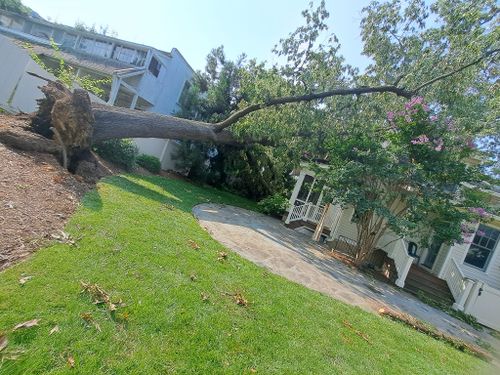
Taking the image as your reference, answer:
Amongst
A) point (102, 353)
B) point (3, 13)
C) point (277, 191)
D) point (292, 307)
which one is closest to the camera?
point (102, 353)

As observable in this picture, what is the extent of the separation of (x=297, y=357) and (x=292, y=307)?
4.21ft

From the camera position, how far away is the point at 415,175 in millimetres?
9531

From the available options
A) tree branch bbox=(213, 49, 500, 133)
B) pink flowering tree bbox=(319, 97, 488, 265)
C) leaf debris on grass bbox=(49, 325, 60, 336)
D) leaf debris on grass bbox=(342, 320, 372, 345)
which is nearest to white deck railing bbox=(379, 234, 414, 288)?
pink flowering tree bbox=(319, 97, 488, 265)

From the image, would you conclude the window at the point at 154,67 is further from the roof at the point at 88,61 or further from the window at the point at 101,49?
the window at the point at 101,49

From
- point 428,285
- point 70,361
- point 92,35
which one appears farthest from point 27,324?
point 92,35

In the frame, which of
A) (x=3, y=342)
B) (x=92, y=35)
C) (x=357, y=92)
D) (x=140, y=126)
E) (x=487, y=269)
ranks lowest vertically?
(x=3, y=342)

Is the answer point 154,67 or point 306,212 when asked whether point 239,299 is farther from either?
point 154,67

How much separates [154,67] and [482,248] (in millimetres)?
21528

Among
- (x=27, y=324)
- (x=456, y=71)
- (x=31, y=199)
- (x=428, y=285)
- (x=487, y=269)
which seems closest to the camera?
(x=27, y=324)

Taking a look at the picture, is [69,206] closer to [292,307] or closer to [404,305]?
[292,307]

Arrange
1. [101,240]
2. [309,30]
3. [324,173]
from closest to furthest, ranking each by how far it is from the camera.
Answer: [101,240] < [324,173] < [309,30]

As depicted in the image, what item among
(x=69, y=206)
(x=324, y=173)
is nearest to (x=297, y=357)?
(x=69, y=206)

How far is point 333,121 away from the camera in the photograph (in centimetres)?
1334

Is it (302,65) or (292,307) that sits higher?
(302,65)
